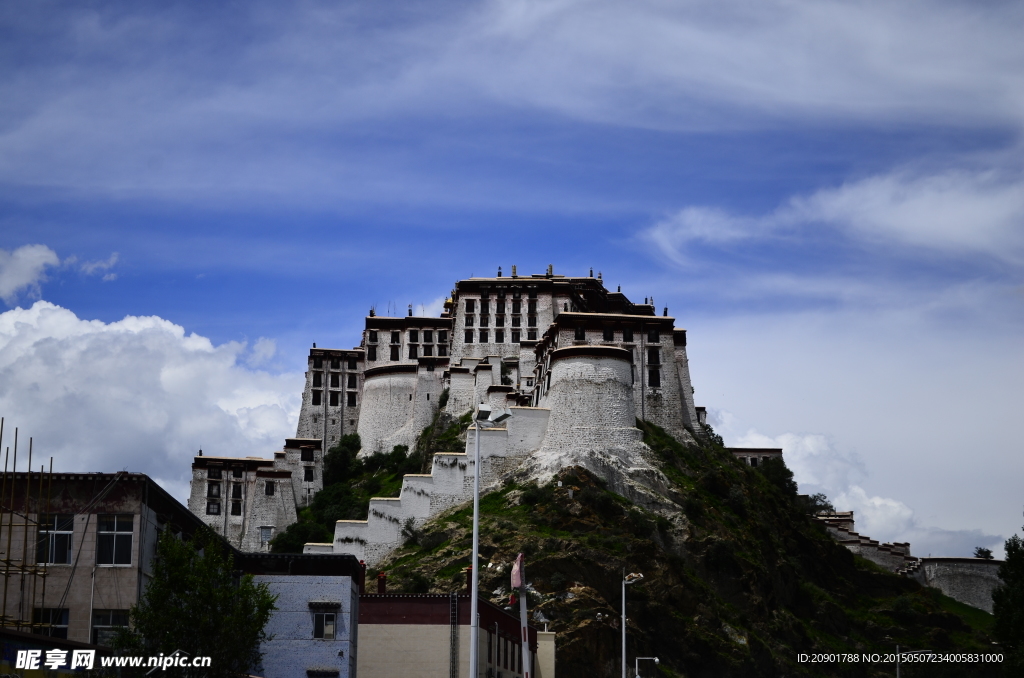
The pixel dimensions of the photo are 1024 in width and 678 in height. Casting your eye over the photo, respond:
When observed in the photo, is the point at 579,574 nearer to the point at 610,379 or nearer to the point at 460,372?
the point at 610,379

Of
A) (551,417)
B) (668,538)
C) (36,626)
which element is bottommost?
(36,626)

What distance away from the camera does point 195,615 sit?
46.5 meters

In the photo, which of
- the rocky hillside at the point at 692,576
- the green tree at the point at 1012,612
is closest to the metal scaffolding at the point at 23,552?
the rocky hillside at the point at 692,576

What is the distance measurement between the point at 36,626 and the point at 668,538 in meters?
64.0

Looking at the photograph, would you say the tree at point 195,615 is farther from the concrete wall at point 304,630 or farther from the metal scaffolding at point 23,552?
the concrete wall at point 304,630

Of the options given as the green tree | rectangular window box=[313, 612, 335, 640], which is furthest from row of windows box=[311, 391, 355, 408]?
rectangular window box=[313, 612, 335, 640]

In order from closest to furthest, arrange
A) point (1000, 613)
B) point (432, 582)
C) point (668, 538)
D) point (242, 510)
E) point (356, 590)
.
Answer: point (356, 590), point (1000, 613), point (432, 582), point (668, 538), point (242, 510)

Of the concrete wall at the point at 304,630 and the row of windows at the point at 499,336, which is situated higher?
the row of windows at the point at 499,336

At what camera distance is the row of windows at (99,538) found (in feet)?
167

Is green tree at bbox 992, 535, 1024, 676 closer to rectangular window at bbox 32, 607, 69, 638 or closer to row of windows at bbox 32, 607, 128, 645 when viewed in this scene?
row of windows at bbox 32, 607, 128, 645

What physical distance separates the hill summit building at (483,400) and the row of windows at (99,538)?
4658cm

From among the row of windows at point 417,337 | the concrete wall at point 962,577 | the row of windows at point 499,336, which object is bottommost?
the concrete wall at point 962,577

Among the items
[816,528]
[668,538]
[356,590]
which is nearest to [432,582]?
[668,538]

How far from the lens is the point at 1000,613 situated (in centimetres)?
8106
